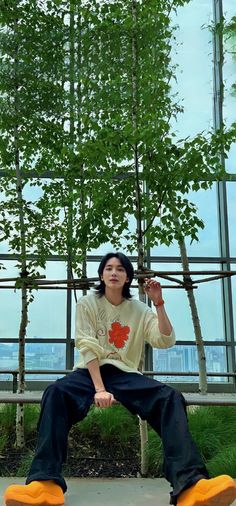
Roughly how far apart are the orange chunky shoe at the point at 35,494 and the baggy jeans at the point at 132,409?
0.03 metres

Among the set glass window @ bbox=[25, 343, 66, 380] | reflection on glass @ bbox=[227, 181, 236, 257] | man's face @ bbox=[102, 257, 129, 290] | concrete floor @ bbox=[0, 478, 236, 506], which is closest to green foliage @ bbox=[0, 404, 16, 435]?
concrete floor @ bbox=[0, 478, 236, 506]

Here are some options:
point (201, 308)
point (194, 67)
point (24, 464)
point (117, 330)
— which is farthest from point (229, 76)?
point (24, 464)

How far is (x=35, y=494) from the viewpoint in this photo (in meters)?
1.94

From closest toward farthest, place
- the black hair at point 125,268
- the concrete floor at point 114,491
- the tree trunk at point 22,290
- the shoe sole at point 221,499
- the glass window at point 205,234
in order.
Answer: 1. the shoe sole at point 221,499
2. the concrete floor at point 114,491
3. the black hair at point 125,268
4. the tree trunk at point 22,290
5. the glass window at point 205,234

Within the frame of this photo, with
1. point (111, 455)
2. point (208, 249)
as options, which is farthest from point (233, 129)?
point (208, 249)

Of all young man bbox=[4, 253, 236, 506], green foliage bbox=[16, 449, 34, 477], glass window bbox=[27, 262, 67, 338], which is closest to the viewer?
young man bbox=[4, 253, 236, 506]

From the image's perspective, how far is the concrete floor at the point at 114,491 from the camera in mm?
2520

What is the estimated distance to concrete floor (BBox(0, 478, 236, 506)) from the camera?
2520 mm

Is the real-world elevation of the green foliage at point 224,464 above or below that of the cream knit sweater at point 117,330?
below

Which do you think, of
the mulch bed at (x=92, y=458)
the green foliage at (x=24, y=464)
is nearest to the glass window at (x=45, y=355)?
the mulch bed at (x=92, y=458)

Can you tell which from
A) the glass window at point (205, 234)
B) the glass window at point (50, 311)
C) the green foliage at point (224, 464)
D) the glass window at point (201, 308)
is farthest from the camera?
the glass window at point (205, 234)

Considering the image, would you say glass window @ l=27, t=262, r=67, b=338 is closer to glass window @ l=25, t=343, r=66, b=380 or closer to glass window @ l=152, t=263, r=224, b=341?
glass window @ l=25, t=343, r=66, b=380

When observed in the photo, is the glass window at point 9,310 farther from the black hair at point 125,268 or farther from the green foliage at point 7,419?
the black hair at point 125,268

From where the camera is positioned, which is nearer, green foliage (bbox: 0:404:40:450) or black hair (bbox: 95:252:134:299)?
black hair (bbox: 95:252:134:299)
